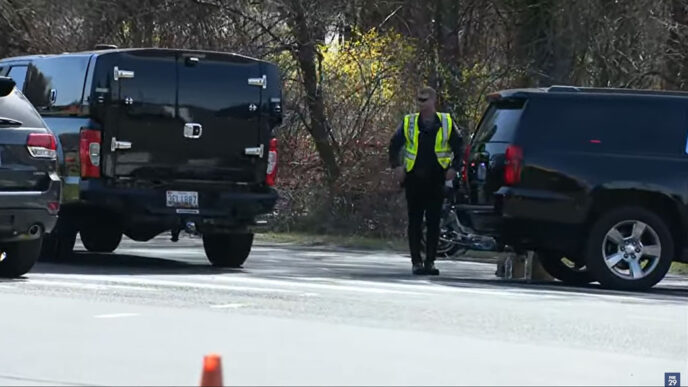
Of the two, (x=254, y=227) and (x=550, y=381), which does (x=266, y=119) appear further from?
(x=550, y=381)

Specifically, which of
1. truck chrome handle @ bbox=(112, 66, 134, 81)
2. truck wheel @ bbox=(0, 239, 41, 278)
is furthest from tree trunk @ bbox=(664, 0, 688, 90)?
truck wheel @ bbox=(0, 239, 41, 278)

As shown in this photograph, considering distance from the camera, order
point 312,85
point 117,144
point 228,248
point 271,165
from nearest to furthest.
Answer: point 117,144 < point 271,165 < point 228,248 < point 312,85

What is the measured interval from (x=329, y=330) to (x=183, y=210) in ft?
16.5

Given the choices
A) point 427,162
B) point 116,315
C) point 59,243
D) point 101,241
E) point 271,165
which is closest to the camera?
point 116,315

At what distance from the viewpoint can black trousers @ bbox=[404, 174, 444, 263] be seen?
15.6 metres

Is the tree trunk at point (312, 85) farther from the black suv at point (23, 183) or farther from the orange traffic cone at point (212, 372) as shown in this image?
the orange traffic cone at point (212, 372)

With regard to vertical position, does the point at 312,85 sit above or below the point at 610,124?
above

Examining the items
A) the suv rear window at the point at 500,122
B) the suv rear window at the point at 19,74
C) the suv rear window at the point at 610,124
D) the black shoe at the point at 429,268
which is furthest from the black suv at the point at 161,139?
the suv rear window at the point at 610,124

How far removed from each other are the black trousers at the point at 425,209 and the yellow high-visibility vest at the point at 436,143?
0.16 m

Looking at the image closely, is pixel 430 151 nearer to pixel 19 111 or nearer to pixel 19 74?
pixel 19 111

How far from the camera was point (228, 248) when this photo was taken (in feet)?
Answer: 53.8

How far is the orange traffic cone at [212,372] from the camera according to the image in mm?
7086

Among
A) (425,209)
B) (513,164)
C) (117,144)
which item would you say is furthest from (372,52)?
(513,164)

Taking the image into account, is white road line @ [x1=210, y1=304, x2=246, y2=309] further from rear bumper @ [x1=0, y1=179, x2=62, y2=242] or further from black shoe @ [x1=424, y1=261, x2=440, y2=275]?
black shoe @ [x1=424, y1=261, x2=440, y2=275]
